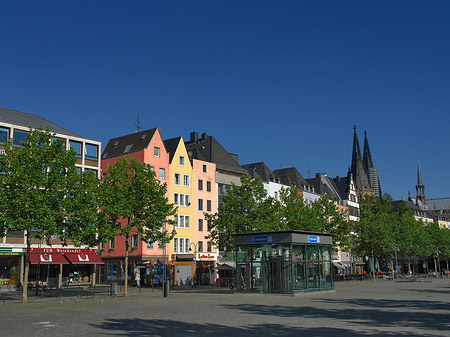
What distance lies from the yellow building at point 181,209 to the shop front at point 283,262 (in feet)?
83.4

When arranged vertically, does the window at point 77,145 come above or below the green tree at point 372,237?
above

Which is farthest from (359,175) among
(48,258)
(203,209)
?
(48,258)

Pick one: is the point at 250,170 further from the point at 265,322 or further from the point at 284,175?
the point at 265,322

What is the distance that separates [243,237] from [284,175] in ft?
201

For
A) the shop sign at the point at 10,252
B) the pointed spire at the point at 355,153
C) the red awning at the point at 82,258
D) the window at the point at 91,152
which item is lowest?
the red awning at the point at 82,258

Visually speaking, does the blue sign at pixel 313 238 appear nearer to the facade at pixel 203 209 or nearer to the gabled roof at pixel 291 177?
the facade at pixel 203 209

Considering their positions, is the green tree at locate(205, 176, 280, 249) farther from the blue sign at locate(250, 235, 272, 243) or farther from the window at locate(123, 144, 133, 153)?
the window at locate(123, 144, 133, 153)

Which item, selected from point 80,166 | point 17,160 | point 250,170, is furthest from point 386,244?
point 17,160

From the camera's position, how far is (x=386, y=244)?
81.8m

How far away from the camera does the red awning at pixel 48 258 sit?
5350cm

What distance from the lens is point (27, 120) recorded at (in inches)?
2384

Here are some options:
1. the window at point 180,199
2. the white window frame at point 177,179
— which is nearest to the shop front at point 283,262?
the window at point 180,199

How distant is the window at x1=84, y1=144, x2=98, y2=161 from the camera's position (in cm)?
6326

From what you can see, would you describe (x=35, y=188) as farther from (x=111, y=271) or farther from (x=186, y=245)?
(x=186, y=245)
